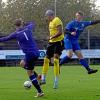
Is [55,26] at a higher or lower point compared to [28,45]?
higher

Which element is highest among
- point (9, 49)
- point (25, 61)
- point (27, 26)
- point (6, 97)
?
point (27, 26)

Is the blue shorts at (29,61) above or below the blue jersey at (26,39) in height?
below

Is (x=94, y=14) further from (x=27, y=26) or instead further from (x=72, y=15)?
(x=27, y=26)

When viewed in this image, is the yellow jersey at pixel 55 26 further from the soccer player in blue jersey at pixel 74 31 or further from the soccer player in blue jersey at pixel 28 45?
the soccer player in blue jersey at pixel 28 45

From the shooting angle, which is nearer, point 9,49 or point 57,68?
point 57,68

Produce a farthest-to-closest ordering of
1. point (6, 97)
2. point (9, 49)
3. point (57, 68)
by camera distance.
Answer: point (9, 49) < point (57, 68) < point (6, 97)

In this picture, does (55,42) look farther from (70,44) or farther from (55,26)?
(70,44)

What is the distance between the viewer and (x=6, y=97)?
12805 millimetres

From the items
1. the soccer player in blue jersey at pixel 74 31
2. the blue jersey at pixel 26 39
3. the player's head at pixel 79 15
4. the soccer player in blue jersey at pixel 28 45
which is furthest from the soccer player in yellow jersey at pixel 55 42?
the blue jersey at pixel 26 39

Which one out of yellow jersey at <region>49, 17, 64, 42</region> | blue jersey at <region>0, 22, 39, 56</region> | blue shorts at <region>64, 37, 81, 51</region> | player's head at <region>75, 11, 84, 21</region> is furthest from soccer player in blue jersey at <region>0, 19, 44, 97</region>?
blue shorts at <region>64, 37, 81, 51</region>

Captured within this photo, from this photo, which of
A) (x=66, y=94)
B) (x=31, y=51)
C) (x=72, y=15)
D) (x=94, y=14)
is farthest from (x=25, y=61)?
(x=94, y=14)

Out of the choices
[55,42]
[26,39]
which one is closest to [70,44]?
[55,42]

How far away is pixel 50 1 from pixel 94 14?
9844 mm

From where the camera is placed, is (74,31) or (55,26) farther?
(74,31)
